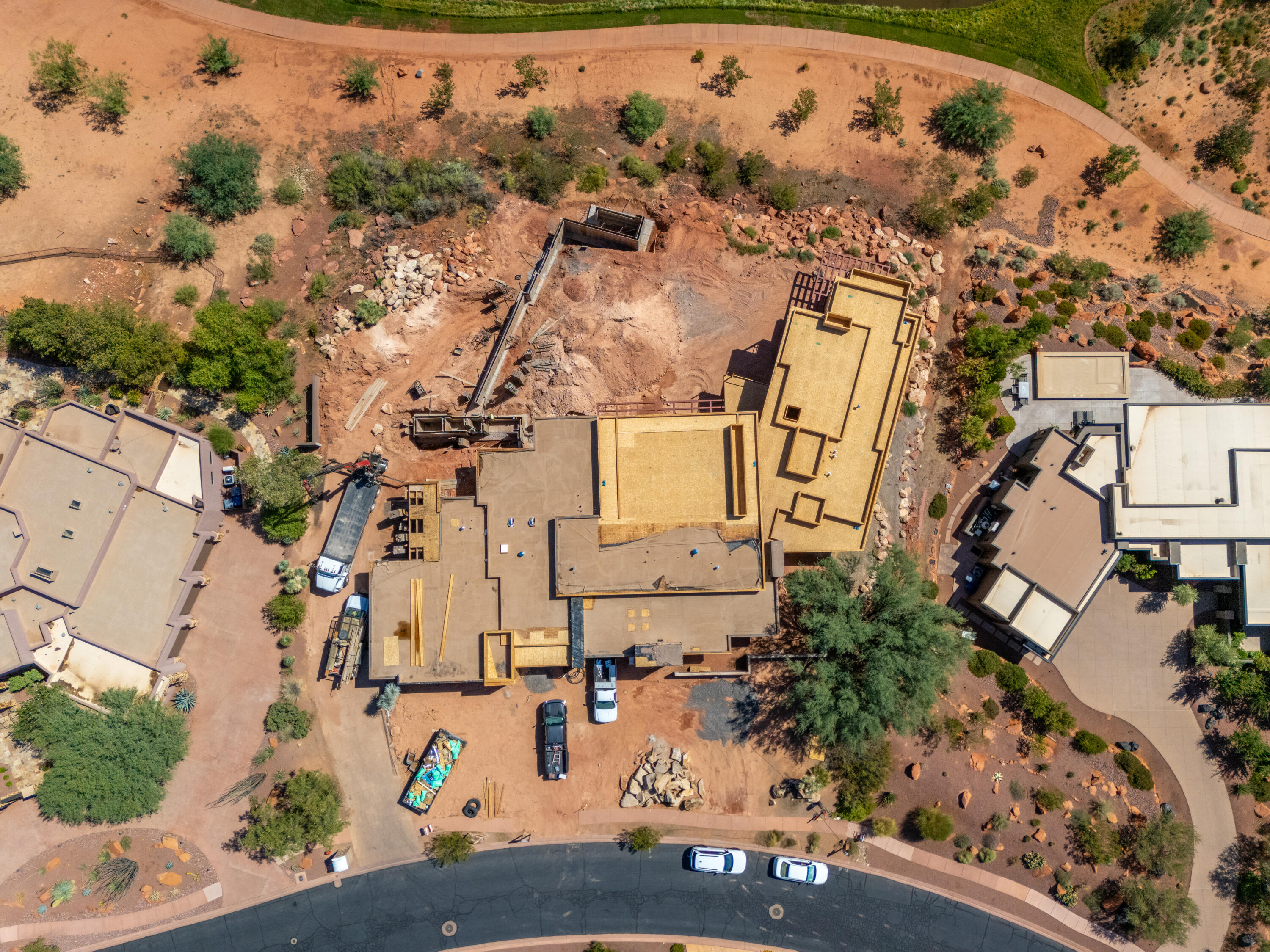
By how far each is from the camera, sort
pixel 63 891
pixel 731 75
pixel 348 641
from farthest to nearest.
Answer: pixel 731 75 < pixel 348 641 < pixel 63 891

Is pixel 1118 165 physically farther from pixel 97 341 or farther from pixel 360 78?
pixel 97 341

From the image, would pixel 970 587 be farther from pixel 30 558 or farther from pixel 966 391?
pixel 30 558

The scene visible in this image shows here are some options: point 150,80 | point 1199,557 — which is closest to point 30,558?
point 150,80

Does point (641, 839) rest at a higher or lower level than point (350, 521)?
lower

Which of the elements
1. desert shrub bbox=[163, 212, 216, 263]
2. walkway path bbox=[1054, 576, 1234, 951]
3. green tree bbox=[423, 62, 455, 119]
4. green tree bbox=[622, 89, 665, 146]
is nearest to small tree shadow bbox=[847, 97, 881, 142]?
green tree bbox=[622, 89, 665, 146]

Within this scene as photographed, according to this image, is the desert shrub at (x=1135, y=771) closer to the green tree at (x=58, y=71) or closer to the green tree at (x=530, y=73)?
the green tree at (x=530, y=73)

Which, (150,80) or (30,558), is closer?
(30,558)

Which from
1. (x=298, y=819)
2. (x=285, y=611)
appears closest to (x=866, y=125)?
(x=285, y=611)
